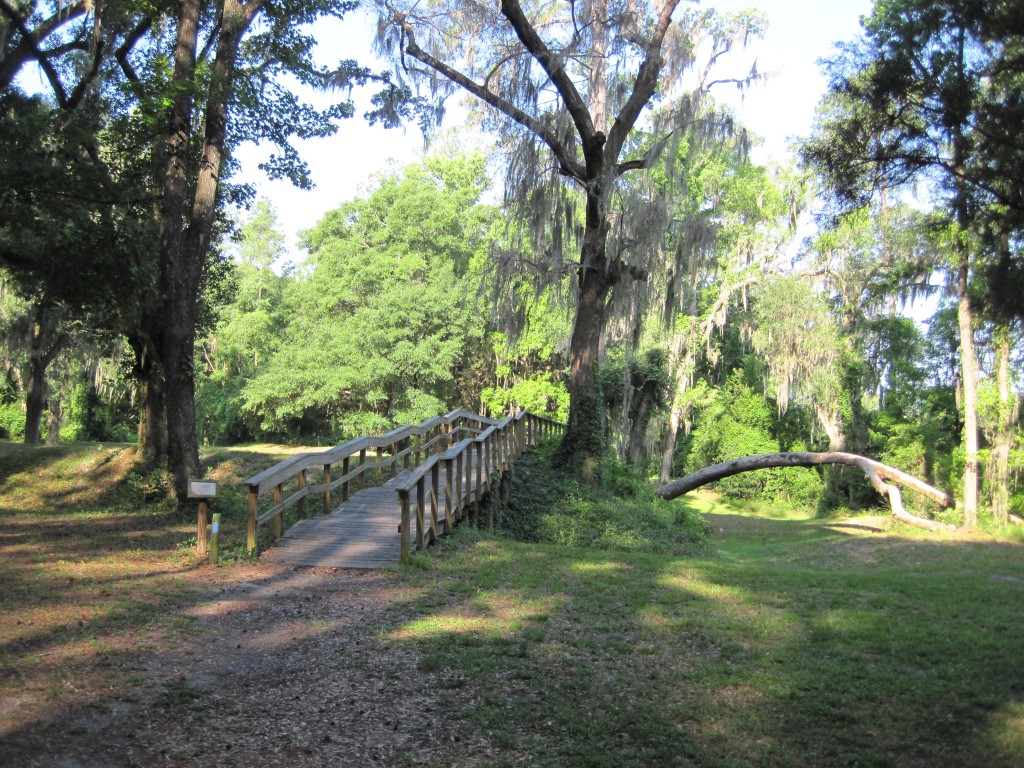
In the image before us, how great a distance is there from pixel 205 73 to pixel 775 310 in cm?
2277

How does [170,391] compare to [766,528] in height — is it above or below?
above

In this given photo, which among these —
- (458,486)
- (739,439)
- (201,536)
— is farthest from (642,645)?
(739,439)

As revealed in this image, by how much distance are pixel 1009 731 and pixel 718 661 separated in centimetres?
190

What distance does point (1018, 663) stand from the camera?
19.2ft

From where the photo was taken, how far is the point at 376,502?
12.2m

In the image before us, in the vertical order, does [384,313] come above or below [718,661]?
above

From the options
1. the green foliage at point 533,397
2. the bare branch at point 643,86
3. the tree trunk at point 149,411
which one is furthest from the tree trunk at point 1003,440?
the tree trunk at point 149,411

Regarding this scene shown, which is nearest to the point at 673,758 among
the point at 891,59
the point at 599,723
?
the point at 599,723

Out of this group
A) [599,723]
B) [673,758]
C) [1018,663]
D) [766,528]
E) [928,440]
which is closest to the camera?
[673,758]

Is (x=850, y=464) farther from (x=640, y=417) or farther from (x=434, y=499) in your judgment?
(x=434, y=499)

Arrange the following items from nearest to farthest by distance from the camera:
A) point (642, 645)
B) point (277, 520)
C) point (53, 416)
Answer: point (642, 645)
point (277, 520)
point (53, 416)

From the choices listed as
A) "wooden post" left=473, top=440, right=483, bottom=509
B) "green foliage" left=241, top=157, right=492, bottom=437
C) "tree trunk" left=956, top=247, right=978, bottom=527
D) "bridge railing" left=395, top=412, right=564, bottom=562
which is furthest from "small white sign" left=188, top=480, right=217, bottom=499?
"green foliage" left=241, top=157, right=492, bottom=437

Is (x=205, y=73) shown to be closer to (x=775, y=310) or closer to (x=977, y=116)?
(x=977, y=116)

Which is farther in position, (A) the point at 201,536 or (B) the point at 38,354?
(B) the point at 38,354
